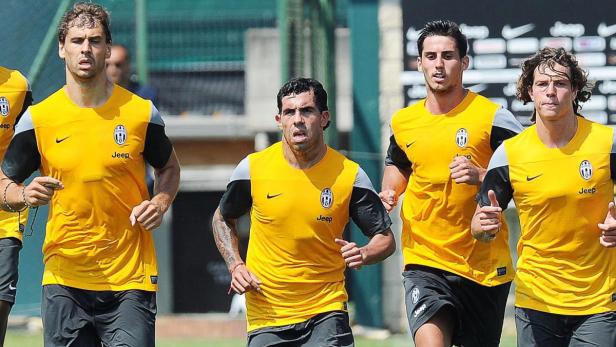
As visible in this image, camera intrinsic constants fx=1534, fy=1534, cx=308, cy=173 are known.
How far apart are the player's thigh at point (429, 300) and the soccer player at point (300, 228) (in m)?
0.67

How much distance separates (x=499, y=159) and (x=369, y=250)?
0.89 meters

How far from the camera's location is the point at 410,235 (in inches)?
353

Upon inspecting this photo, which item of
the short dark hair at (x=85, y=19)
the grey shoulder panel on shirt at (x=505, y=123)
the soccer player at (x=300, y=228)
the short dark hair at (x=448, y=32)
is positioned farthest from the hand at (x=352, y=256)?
the short dark hair at (x=85, y=19)

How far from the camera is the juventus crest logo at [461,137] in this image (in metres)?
8.81

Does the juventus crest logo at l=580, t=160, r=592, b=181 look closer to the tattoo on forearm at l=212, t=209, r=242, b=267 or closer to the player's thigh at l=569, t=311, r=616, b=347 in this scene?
the player's thigh at l=569, t=311, r=616, b=347

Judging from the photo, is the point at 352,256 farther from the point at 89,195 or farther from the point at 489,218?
the point at 89,195

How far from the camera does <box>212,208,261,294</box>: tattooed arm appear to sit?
8.05 m

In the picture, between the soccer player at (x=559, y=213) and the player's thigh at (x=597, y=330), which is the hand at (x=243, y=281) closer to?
the soccer player at (x=559, y=213)

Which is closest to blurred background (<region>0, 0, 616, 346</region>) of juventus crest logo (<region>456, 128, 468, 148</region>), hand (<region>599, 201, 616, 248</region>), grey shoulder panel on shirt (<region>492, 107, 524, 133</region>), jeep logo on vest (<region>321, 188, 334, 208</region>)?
jeep logo on vest (<region>321, 188, 334, 208</region>)

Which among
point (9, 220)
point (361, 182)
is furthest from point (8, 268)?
point (361, 182)

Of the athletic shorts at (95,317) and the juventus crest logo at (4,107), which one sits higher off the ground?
the juventus crest logo at (4,107)

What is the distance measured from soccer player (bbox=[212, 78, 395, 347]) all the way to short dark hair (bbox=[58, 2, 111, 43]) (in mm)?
1031

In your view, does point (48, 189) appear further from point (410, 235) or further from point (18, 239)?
point (410, 235)

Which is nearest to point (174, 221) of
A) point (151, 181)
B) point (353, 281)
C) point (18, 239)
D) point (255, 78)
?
point (255, 78)
